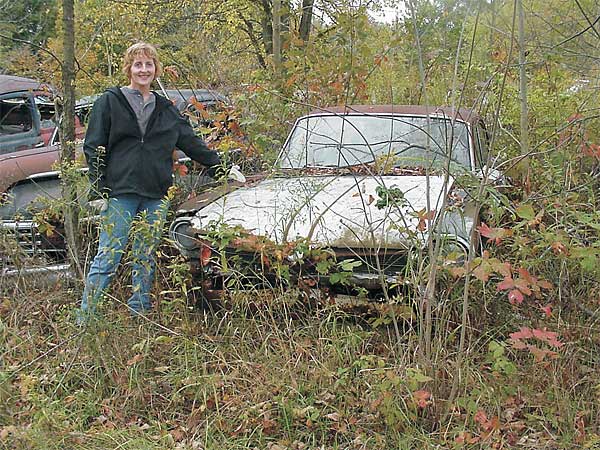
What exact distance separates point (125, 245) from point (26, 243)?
1.04 m

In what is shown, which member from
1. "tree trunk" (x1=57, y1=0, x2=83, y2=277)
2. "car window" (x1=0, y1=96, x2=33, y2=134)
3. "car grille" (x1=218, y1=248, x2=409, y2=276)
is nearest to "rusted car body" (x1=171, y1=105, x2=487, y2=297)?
"car grille" (x1=218, y1=248, x2=409, y2=276)

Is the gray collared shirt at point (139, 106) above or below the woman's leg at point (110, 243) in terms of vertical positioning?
above

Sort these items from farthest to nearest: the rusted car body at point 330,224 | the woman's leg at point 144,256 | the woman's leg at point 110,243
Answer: the woman's leg at point 110,243, the woman's leg at point 144,256, the rusted car body at point 330,224

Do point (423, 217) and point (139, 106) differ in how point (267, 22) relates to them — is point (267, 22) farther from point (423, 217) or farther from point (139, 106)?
point (423, 217)

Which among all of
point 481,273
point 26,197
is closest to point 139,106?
point 26,197

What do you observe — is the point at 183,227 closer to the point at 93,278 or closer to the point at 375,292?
the point at 93,278

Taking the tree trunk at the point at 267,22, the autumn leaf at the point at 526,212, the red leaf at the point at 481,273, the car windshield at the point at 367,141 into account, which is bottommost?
the red leaf at the point at 481,273

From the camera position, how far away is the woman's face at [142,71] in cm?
478

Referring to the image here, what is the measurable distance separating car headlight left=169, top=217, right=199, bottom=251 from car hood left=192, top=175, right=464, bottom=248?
8 centimetres

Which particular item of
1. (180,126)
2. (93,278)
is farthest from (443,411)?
(180,126)

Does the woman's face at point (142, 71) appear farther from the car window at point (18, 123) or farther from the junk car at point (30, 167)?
the car window at point (18, 123)

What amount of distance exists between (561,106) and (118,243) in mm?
4211

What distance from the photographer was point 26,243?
17.1 ft

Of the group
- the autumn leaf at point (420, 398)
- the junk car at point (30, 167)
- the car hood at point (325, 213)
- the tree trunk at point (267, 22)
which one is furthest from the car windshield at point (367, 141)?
the tree trunk at point (267, 22)
